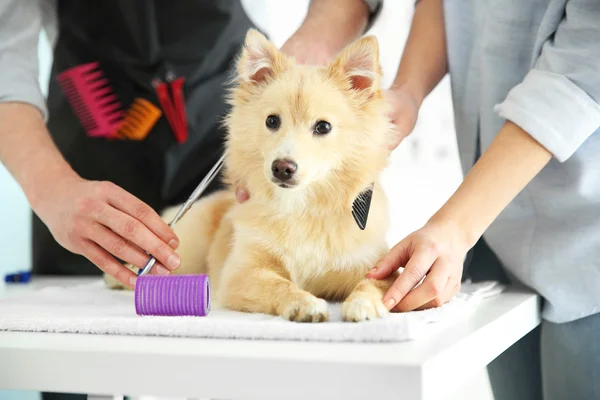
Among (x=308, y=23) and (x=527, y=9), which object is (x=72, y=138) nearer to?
(x=308, y=23)

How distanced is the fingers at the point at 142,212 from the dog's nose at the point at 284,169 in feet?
0.74

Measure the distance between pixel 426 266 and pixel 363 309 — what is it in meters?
0.11

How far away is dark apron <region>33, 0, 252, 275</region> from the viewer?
5.66ft

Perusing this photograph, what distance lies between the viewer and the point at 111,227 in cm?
104

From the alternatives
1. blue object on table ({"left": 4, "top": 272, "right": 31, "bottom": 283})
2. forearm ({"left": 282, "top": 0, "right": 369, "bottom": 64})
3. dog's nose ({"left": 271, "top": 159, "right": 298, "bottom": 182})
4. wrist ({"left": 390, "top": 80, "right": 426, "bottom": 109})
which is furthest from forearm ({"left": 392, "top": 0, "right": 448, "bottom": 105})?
blue object on table ({"left": 4, "top": 272, "right": 31, "bottom": 283})

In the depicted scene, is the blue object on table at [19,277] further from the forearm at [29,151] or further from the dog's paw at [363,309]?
the dog's paw at [363,309]

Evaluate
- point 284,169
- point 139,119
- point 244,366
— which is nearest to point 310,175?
point 284,169

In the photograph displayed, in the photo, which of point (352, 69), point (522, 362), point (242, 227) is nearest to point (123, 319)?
point (242, 227)

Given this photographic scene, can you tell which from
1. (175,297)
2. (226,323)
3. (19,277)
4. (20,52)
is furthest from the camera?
(19,277)

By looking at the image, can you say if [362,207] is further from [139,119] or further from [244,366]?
[139,119]

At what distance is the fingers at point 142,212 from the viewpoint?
1.04 metres

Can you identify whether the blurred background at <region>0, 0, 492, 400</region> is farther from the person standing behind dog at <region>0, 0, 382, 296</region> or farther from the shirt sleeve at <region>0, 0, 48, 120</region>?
the shirt sleeve at <region>0, 0, 48, 120</region>

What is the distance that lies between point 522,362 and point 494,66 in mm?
595

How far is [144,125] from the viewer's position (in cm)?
175
